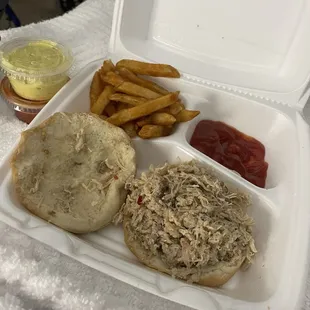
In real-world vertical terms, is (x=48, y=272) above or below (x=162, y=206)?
below

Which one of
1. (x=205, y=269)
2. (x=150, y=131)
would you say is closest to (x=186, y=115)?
(x=150, y=131)

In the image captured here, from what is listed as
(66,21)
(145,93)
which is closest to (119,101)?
(145,93)

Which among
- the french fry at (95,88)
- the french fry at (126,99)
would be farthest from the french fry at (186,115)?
the french fry at (95,88)

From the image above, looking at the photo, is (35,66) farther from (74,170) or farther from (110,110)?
(74,170)

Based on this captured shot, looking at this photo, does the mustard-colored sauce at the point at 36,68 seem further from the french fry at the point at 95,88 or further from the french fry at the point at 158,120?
the french fry at the point at 158,120

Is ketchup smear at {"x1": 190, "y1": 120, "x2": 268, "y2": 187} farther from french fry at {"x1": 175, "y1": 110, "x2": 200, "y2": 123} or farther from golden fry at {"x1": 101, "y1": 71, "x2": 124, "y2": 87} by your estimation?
golden fry at {"x1": 101, "y1": 71, "x2": 124, "y2": 87}

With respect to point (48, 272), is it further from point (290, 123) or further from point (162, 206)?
point (290, 123)
